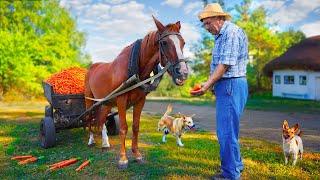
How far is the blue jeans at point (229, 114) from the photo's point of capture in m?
3.75

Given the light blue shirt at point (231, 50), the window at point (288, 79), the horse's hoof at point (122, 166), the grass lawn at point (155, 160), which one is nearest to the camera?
the light blue shirt at point (231, 50)

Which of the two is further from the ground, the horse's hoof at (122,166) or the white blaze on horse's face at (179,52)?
the white blaze on horse's face at (179,52)

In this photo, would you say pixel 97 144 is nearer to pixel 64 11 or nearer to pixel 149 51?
pixel 149 51

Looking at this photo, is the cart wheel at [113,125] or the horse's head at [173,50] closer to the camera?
the horse's head at [173,50]

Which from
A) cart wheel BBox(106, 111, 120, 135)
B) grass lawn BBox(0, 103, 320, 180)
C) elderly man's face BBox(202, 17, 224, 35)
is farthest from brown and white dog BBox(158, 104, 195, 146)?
elderly man's face BBox(202, 17, 224, 35)

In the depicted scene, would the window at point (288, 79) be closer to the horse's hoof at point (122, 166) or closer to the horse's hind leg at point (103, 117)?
the horse's hind leg at point (103, 117)

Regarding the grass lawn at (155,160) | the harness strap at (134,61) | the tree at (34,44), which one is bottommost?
the grass lawn at (155,160)

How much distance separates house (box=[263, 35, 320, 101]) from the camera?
2234 centimetres

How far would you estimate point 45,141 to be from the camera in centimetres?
631

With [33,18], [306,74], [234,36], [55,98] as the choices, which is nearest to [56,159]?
[55,98]

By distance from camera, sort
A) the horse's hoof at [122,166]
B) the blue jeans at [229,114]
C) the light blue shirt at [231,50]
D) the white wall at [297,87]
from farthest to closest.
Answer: the white wall at [297,87] < the horse's hoof at [122,166] < the blue jeans at [229,114] < the light blue shirt at [231,50]

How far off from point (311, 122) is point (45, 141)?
9.62m

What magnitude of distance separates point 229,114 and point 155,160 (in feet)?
6.89

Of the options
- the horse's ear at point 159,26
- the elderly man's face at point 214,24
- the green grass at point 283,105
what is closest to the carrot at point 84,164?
the horse's ear at point 159,26
